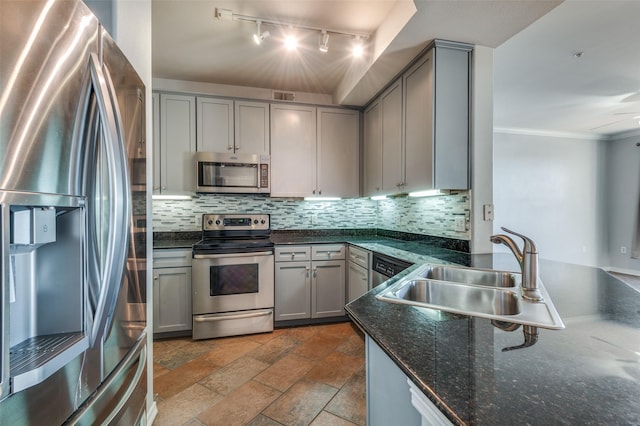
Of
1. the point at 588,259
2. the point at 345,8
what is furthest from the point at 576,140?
the point at 345,8

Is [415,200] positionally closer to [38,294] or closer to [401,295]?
[401,295]

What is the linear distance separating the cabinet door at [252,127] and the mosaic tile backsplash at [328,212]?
0.56 m

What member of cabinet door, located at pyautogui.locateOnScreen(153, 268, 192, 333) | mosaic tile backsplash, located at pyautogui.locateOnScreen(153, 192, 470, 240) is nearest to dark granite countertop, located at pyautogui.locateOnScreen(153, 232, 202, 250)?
mosaic tile backsplash, located at pyautogui.locateOnScreen(153, 192, 470, 240)

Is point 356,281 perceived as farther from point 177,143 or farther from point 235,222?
point 177,143

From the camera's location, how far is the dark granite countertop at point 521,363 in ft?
1.53

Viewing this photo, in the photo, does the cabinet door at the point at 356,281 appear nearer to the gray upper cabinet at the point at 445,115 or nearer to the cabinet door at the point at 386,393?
the gray upper cabinet at the point at 445,115

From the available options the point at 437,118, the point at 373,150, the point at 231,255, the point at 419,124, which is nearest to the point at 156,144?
the point at 231,255

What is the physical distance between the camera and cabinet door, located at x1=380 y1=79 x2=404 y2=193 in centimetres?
249

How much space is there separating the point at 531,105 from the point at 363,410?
433 centimetres

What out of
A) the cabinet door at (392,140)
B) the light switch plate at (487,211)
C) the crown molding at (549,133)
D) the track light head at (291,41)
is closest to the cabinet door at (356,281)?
the cabinet door at (392,140)

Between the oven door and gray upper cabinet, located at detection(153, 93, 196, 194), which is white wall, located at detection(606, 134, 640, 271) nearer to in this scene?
the oven door

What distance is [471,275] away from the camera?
1.55 m

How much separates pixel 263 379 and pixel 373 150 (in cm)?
237

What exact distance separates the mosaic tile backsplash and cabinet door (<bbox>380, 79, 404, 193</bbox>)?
1.24 feet
